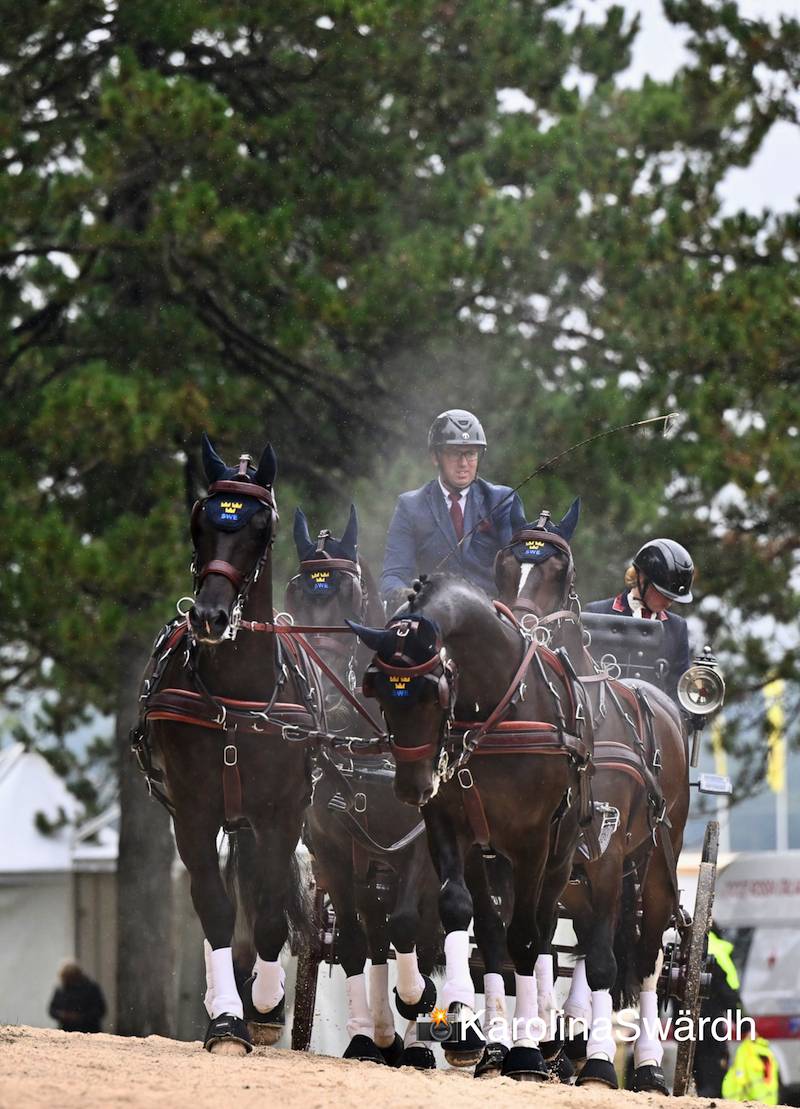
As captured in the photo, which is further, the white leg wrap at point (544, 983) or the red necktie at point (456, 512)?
the red necktie at point (456, 512)

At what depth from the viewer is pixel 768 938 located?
714 inches

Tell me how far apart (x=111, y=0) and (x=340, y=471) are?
5014 mm

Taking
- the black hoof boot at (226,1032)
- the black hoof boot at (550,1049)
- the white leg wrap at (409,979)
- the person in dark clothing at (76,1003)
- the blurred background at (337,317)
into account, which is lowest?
the black hoof boot at (550,1049)

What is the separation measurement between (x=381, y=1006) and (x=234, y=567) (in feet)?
8.76

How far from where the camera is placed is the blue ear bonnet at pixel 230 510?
7742mm

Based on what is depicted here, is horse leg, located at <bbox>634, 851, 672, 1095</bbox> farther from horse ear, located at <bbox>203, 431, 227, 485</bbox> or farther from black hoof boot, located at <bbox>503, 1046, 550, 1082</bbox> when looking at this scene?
horse ear, located at <bbox>203, 431, 227, 485</bbox>

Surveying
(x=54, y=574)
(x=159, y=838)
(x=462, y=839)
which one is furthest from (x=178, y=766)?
(x=159, y=838)

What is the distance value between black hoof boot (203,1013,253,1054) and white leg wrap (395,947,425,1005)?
111 centimetres

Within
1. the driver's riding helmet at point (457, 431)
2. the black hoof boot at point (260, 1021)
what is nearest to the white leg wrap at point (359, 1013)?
the black hoof boot at point (260, 1021)

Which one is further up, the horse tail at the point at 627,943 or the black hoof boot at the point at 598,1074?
the horse tail at the point at 627,943

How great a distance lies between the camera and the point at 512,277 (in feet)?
61.8

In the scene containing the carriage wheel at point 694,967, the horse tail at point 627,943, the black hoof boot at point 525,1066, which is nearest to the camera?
the black hoof boot at point 525,1066

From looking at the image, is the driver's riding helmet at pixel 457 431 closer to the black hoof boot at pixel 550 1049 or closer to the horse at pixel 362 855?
the horse at pixel 362 855

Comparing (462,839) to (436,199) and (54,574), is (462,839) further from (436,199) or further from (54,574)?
(436,199)
